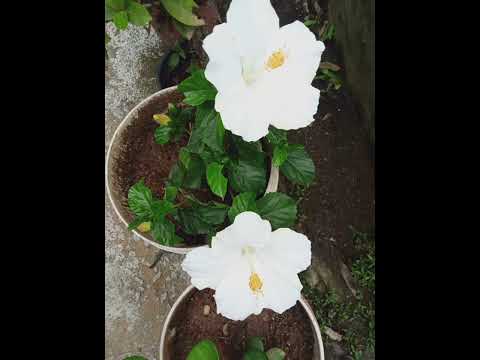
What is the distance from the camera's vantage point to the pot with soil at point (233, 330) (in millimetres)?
1383

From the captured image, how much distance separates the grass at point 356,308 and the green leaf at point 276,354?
35 centimetres

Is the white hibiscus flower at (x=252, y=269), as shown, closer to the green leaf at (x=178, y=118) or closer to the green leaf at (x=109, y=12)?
the green leaf at (x=178, y=118)

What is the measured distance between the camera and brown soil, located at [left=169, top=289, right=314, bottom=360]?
1386 millimetres

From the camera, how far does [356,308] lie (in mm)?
1681

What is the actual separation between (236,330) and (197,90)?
0.76m

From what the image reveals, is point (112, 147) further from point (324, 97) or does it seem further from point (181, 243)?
point (324, 97)

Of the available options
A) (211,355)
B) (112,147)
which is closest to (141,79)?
(112,147)

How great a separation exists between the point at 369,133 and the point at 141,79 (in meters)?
0.88

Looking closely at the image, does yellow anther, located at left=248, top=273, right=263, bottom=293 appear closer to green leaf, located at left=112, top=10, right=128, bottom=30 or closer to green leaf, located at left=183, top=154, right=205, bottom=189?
green leaf, located at left=183, top=154, right=205, bottom=189

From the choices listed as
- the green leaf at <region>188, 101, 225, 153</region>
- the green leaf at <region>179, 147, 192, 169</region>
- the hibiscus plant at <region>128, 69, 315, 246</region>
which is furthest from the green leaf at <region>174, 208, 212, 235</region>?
the green leaf at <region>188, 101, 225, 153</region>

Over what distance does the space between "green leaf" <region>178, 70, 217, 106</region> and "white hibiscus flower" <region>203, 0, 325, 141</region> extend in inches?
4.6

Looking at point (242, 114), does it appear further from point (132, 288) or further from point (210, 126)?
point (132, 288)

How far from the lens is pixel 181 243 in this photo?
1319 mm

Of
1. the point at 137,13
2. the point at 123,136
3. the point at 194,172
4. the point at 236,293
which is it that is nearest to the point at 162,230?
the point at 194,172
